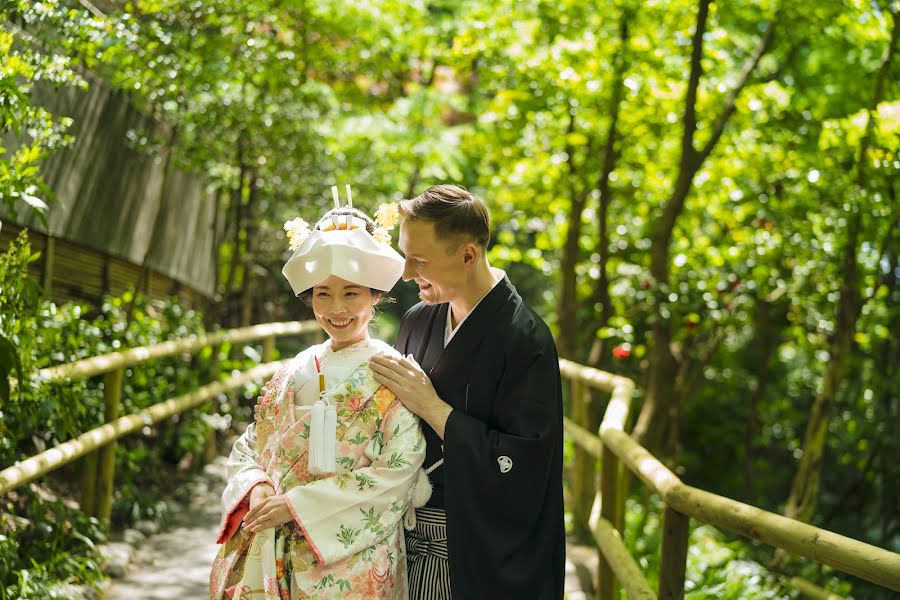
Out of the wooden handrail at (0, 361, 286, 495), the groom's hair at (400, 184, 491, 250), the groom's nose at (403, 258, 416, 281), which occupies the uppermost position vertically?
the groom's hair at (400, 184, 491, 250)

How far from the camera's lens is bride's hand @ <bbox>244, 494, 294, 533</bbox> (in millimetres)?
2465

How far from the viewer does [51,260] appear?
5070 millimetres

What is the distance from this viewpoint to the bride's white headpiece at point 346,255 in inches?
100

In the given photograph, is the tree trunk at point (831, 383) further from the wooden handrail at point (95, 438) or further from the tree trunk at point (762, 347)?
the wooden handrail at point (95, 438)

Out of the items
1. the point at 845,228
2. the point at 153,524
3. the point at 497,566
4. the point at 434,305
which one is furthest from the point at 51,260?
the point at 845,228

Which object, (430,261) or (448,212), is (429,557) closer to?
(430,261)

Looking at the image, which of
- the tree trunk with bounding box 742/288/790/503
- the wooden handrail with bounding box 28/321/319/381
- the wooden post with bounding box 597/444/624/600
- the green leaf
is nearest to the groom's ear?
the green leaf

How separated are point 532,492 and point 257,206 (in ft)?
19.3

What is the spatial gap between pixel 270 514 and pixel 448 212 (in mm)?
869

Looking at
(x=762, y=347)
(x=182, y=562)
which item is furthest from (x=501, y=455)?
(x=762, y=347)

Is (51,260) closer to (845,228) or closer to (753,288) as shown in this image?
(753,288)

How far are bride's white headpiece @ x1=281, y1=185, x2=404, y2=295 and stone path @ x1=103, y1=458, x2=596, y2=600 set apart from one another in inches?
90.4

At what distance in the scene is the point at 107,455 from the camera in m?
4.62

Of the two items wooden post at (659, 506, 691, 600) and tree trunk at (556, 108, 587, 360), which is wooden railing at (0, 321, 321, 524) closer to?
wooden post at (659, 506, 691, 600)
